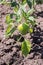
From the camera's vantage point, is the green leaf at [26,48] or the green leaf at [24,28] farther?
the green leaf at [24,28]

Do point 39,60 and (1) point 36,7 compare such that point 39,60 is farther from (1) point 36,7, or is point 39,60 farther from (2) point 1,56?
(1) point 36,7

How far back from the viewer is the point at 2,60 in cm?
201

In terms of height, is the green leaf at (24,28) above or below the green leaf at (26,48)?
above

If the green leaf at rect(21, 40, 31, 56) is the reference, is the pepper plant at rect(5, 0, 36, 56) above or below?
above

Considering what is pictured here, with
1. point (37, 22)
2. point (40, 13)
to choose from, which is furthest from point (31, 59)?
point (40, 13)

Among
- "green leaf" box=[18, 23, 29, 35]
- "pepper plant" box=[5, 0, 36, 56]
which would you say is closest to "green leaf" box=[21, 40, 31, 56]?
"pepper plant" box=[5, 0, 36, 56]

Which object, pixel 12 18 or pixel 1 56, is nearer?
pixel 1 56

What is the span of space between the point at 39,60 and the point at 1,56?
34 cm

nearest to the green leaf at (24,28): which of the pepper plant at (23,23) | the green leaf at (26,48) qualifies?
the pepper plant at (23,23)

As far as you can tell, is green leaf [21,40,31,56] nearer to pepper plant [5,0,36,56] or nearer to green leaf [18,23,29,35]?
pepper plant [5,0,36,56]

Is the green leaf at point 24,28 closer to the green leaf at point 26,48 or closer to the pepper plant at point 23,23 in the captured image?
the pepper plant at point 23,23

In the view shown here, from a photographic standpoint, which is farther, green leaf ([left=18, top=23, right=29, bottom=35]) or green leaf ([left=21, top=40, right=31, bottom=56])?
green leaf ([left=18, top=23, right=29, bottom=35])

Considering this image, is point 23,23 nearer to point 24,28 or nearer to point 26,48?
point 24,28

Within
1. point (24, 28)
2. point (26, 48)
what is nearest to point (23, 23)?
point (24, 28)
